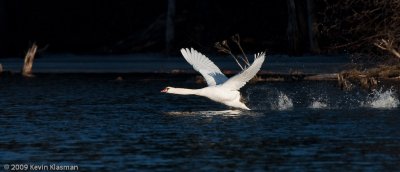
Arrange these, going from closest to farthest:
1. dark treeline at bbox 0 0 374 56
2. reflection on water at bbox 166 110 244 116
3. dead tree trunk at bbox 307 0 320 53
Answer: reflection on water at bbox 166 110 244 116 → dead tree trunk at bbox 307 0 320 53 → dark treeline at bbox 0 0 374 56

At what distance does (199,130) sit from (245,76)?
246cm

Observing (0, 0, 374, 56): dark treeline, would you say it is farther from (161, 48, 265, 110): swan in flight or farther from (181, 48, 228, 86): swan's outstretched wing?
(161, 48, 265, 110): swan in flight

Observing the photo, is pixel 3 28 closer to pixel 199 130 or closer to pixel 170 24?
pixel 170 24

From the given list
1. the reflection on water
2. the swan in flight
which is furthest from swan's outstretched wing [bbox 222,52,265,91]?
the reflection on water

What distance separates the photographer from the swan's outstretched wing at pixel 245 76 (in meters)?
23.5

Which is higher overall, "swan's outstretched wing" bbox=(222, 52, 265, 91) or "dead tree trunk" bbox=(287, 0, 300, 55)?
"dead tree trunk" bbox=(287, 0, 300, 55)

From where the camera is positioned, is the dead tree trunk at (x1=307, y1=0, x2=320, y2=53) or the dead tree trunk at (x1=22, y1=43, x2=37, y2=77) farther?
the dead tree trunk at (x1=307, y1=0, x2=320, y2=53)

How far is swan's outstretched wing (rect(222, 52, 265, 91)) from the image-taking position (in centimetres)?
2347

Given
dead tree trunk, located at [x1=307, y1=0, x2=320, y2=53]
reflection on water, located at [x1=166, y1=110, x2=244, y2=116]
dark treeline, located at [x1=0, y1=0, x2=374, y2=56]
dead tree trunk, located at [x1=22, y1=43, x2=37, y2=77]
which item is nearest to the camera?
reflection on water, located at [x1=166, y1=110, x2=244, y2=116]

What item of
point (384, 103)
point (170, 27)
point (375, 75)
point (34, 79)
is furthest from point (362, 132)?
point (170, 27)

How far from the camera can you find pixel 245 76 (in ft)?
78.8

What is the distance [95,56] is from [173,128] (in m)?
27.1

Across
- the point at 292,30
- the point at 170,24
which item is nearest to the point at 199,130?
the point at 292,30

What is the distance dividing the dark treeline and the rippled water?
13377 millimetres
